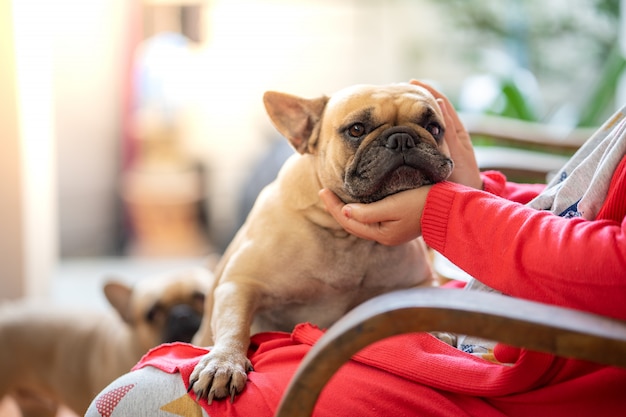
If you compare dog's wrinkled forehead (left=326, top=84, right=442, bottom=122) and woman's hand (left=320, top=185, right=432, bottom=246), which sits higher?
dog's wrinkled forehead (left=326, top=84, right=442, bottom=122)

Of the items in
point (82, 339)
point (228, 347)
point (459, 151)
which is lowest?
point (82, 339)

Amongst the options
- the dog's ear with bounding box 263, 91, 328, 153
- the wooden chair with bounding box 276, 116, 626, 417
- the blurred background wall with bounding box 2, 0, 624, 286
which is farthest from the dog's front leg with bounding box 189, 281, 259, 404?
the blurred background wall with bounding box 2, 0, 624, 286

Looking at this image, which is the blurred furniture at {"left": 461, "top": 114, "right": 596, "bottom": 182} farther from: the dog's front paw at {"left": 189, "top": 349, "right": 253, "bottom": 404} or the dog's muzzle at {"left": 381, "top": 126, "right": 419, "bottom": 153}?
the dog's front paw at {"left": 189, "top": 349, "right": 253, "bottom": 404}

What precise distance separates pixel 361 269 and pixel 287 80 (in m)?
3.00

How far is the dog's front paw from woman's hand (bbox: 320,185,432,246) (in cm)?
28

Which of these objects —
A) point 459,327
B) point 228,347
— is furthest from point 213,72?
point 459,327

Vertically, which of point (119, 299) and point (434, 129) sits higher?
point (434, 129)

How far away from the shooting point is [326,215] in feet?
4.44

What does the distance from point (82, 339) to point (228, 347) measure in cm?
Answer: 99

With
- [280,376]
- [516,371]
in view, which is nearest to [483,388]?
[516,371]

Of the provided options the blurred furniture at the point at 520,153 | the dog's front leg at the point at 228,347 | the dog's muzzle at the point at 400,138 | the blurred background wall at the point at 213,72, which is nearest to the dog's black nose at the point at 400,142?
the dog's muzzle at the point at 400,138

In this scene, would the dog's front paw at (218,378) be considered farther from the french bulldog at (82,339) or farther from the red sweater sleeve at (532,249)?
the french bulldog at (82,339)

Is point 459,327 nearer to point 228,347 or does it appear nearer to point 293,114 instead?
point 228,347

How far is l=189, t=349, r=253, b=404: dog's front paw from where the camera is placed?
1016mm
